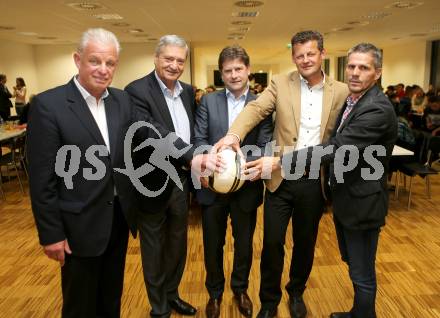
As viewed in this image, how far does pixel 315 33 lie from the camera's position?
2.21 meters

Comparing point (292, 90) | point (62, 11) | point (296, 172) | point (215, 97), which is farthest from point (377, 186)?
point (62, 11)

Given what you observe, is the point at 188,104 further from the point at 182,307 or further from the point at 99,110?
the point at 182,307

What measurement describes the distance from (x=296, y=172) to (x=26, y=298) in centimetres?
228

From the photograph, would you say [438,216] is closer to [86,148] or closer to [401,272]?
[401,272]

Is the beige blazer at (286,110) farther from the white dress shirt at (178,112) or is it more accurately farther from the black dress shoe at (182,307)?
the black dress shoe at (182,307)

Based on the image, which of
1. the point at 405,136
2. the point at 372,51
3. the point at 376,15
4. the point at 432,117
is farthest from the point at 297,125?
the point at 376,15

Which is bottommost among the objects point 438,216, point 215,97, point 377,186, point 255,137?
point 438,216

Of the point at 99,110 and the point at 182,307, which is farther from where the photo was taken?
the point at 182,307

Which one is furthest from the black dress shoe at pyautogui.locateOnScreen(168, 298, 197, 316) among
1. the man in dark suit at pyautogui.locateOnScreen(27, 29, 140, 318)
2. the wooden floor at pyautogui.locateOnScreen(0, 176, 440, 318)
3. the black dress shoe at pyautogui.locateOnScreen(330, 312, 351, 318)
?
the black dress shoe at pyautogui.locateOnScreen(330, 312, 351, 318)

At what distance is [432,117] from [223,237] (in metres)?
6.16

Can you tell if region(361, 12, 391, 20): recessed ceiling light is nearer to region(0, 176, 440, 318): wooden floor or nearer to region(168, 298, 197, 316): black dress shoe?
region(0, 176, 440, 318): wooden floor

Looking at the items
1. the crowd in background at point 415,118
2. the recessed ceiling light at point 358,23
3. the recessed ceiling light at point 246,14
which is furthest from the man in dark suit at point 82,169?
the recessed ceiling light at point 358,23

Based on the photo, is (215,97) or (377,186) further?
(215,97)

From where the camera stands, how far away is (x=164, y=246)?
2.57 meters
